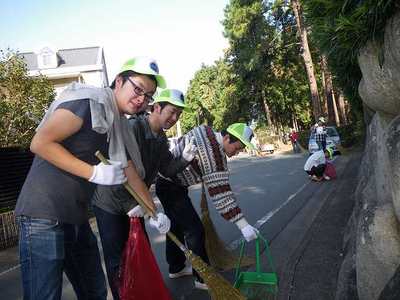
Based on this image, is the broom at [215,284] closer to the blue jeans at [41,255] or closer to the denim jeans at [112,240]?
the denim jeans at [112,240]

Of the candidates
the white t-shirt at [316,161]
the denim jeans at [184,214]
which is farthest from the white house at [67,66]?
the denim jeans at [184,214]

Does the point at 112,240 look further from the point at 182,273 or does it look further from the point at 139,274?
the point at 182,273

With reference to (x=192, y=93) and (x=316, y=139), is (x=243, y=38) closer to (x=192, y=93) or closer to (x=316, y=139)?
(x=316, y=139)

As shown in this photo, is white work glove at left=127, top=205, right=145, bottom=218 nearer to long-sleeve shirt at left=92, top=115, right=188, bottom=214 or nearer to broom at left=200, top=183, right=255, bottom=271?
long-sleeve shirt at left=92, top=115, right=188, bottom=214

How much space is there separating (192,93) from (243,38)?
118ft

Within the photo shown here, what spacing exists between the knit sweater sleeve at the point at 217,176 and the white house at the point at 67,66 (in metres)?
28.1

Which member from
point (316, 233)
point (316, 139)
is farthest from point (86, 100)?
point (316, 139)

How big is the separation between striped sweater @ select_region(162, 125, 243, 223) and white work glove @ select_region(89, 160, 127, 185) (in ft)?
4.34

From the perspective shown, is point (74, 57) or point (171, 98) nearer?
point (171, 98)

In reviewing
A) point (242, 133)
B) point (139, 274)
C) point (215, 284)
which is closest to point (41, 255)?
point (139, 274)

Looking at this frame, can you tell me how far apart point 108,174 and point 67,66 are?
1281 inches

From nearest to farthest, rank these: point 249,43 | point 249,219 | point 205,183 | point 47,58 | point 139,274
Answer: point 139,274 < point 205,183 < point 249,219 < point 249,43 < point 47,58

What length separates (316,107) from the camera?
25.4 metres

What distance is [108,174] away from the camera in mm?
2539
